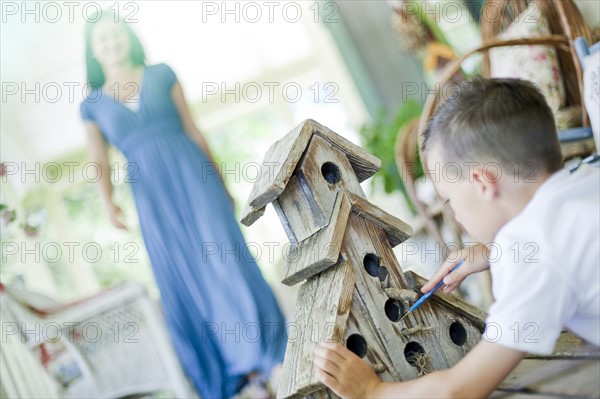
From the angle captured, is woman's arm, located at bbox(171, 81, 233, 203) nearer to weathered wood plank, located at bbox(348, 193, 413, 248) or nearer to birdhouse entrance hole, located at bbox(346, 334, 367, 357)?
weathered wood plank, located at bbox(348, 193, 413, 248)

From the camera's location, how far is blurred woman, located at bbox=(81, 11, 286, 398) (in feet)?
7.48

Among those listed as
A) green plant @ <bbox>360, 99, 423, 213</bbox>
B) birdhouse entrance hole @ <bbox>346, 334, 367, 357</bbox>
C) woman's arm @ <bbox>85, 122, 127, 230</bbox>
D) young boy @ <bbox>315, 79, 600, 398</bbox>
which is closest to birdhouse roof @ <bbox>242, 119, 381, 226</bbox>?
young boy @ <bbox>315, 79, 600, 398</bbox>

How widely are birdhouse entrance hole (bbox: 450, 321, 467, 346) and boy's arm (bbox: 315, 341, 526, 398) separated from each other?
0.23 meters

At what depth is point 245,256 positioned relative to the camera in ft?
7.68

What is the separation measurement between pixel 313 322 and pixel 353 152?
0.29m

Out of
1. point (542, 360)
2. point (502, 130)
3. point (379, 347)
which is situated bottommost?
point (542, 360)

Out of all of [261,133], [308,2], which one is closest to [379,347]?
[261,133]

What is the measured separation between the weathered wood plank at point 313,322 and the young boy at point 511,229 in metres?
0.03

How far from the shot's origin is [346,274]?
0.91m

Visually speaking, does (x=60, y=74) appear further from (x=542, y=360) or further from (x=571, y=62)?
(x=542, y=360)

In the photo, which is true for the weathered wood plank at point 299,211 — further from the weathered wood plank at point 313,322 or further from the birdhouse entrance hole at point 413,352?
the birdhouse entrance hole at point 413,352

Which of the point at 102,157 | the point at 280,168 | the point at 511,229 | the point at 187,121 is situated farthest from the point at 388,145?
the point at 511,229

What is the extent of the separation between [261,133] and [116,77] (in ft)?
4.44

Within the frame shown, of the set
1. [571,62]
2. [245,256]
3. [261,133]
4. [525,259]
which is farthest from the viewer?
[261,133]
